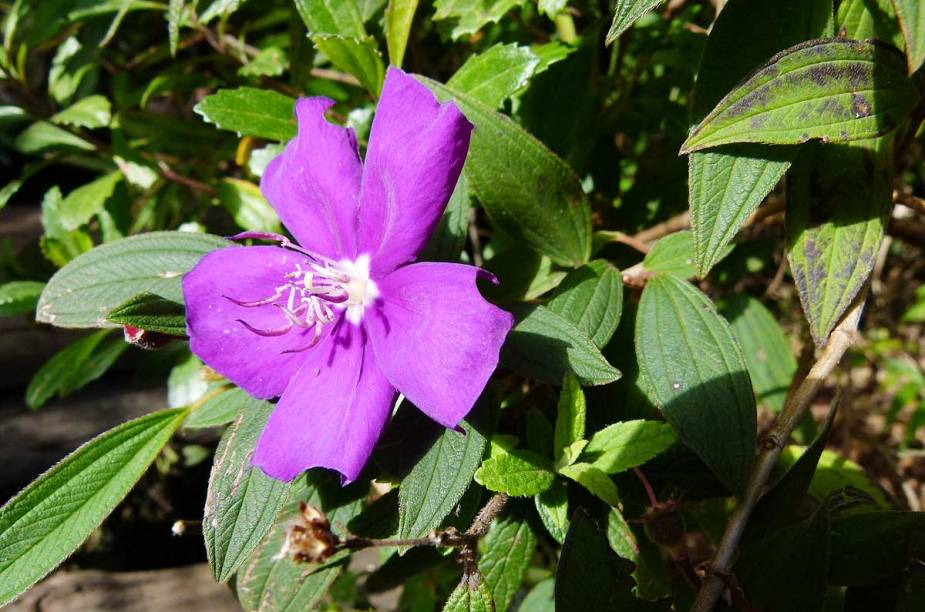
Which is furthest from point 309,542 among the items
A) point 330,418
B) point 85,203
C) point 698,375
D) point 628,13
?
point 85,203

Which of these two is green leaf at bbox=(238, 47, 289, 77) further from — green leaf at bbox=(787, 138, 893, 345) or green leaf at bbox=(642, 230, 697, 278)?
green leaf at bbox=(787, 138, 893, 345)

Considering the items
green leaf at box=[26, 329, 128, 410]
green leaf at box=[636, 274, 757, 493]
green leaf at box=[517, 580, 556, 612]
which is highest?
green leaf at box=[636, 274, 757, 493]

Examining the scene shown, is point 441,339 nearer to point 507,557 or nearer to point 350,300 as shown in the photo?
point 350,300

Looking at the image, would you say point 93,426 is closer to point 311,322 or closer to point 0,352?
point 0,352

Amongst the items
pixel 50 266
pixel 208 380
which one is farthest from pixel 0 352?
pixel 208 380

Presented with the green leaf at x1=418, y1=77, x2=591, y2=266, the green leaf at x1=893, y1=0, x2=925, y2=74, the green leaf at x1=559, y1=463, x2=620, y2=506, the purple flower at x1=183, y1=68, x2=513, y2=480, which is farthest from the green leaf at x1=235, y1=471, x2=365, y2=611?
the green leaf at x1=893, y1=0, x2=925, y2=74

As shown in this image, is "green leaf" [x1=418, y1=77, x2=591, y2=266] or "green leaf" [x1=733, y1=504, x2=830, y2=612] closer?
"green leaf" [x1=733, y1=504, x2=830, y2=612]

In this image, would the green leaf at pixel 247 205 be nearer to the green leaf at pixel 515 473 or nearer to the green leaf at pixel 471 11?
the green leaf at pixel 471 11
